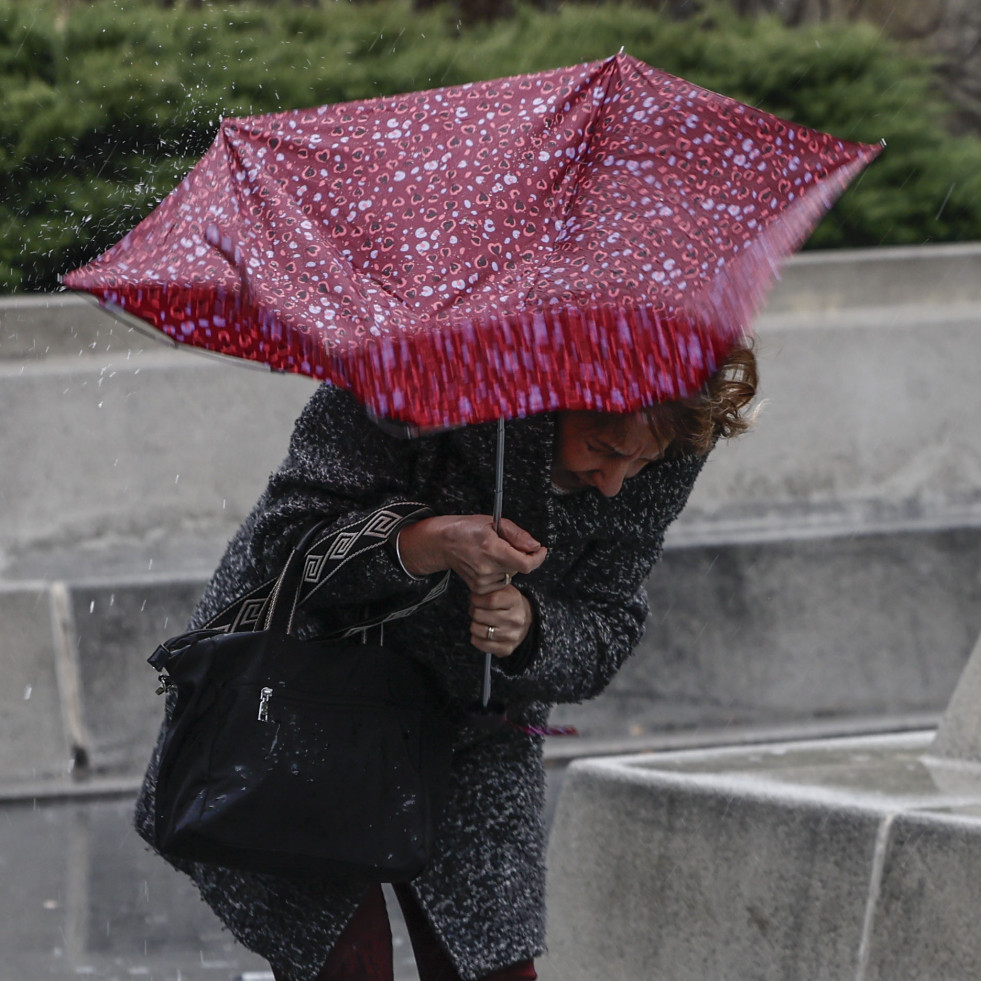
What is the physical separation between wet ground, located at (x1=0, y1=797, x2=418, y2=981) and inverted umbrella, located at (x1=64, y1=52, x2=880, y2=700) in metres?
2.50

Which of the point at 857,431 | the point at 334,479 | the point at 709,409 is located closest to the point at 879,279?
the point at 857,431

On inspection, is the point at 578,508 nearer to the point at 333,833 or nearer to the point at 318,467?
the point at 318,467

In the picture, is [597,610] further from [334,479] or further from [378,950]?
[378,950]

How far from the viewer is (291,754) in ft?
7.63

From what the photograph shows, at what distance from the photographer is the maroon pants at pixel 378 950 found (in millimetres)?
2596

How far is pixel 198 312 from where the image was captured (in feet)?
7.45

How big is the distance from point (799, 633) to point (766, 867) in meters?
3.50

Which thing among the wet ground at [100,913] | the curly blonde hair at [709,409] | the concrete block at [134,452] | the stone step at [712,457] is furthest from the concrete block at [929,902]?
the concrete block at [134,452]

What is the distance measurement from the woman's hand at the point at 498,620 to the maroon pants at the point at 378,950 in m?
0.51

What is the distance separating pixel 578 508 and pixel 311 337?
0.69 m

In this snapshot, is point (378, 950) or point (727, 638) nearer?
point (378, 950)

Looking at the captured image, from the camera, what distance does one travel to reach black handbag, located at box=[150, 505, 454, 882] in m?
2.30

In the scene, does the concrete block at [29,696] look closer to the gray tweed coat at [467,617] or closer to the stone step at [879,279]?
the stone step at [879,279]

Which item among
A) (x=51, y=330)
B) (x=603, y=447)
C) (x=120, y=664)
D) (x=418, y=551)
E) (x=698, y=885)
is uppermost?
(x=603, y=447)
